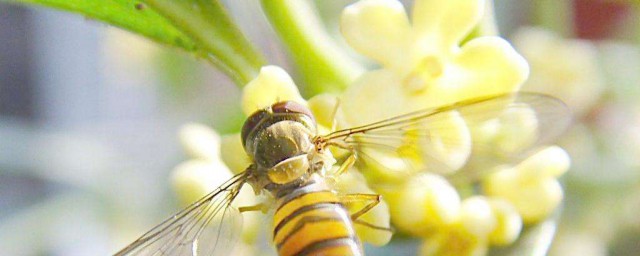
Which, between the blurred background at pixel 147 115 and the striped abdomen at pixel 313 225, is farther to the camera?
the blurred background at pixel 147 115

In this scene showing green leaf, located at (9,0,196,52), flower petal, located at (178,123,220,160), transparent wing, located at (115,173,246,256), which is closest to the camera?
transparent wing, located at (115,173,246,256)

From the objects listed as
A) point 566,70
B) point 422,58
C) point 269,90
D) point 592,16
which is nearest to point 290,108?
point 269,90

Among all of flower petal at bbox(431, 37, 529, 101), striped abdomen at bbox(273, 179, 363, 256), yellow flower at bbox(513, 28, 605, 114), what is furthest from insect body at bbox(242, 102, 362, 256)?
yellow flower at bbox(513, 28, 605, 114)

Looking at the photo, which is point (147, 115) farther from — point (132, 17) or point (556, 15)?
point (132, 17)

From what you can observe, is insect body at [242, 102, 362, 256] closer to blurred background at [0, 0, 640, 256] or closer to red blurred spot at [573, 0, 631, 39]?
blurred background at [0, 0, 640, 256]

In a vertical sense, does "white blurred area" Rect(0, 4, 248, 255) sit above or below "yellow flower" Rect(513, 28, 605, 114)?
above

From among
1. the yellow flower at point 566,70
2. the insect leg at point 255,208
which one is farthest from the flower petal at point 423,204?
the yellow flower at point 566,70

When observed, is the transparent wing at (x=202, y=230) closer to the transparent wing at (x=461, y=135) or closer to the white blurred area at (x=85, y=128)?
the transparent wing at (x=461, y=135)
